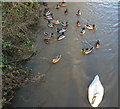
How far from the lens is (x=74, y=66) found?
18.3ft

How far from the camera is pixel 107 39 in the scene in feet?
21.8

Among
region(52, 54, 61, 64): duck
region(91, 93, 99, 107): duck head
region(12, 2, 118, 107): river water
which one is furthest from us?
region(52, 54, 61, 64): duck

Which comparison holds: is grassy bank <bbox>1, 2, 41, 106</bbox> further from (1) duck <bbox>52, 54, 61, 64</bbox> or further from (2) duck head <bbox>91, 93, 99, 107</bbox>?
(2) duck head <bbox>91, 93, 99, 107</bbox>

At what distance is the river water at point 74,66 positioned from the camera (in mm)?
Result: 4613

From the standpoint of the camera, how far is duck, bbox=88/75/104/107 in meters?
4.30

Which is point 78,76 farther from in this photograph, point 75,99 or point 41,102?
point 41,102

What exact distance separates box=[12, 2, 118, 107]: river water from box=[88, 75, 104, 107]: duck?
0.21 meters

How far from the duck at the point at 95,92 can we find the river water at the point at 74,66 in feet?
0.70

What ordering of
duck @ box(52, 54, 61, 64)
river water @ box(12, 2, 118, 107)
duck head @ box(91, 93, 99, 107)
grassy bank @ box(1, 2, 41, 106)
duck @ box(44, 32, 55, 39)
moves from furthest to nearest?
duck @ box(44, 32, 55, 39) → duck @ box(52, 54, 61, 64) → river water @ box(12, 2, 118, 107) → duck head @ box(91, 93, 99, 107) → grassy bank @ box(1, 2, 41, 106)

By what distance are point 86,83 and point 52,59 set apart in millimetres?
1743

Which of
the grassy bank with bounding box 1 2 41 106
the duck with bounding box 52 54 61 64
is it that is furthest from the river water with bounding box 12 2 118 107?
the grassy bank with bounding box 1 2 41 106

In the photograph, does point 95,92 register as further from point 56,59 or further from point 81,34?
point 81,34

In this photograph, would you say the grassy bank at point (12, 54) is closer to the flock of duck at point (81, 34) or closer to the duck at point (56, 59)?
the duck at point (56, 59)

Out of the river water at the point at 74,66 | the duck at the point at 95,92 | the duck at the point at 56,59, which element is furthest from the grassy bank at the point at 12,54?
the duck at the point at 95,92
